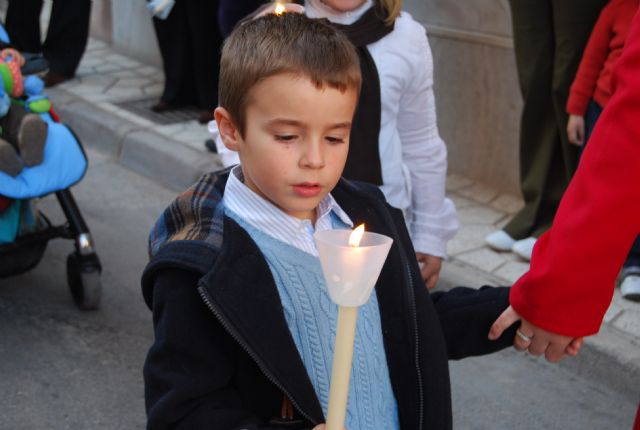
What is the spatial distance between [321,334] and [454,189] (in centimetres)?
393

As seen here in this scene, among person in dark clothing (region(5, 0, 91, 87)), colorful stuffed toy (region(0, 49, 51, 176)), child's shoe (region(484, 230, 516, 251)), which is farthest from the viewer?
person in dark clothing (region(5, 0, 91, 87))

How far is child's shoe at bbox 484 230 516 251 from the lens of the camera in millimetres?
4742

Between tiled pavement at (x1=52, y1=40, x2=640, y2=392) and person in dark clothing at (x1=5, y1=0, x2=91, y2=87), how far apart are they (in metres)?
0.16

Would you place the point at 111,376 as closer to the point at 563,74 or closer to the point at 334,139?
the point at 563,74

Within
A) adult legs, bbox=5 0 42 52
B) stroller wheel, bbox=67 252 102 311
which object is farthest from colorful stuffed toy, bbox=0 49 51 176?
adult legs, bbox=5 0 42 52

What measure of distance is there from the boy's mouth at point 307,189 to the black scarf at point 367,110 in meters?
1.06

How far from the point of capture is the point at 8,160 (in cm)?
386

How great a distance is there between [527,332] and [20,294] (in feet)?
9.78

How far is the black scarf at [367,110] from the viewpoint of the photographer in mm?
2709

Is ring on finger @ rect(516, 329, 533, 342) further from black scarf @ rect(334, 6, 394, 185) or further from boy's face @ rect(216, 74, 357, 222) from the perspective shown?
black scarf @ rect(334, 6, 394, 185)

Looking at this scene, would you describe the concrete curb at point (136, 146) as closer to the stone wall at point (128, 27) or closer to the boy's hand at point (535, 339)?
the stone wall at point (128, 27)

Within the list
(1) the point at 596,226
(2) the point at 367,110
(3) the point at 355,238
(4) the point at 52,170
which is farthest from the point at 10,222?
(3) the point at 355,238

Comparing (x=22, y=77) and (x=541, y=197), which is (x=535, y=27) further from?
(x=22, y=77)

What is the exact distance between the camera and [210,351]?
1651mm
